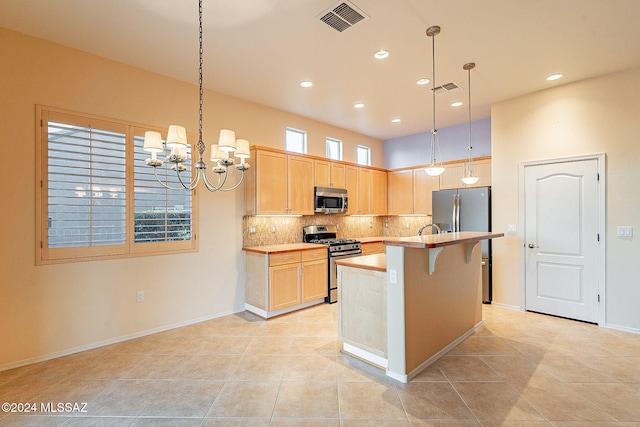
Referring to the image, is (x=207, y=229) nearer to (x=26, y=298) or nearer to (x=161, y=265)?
(x=161, y=265)

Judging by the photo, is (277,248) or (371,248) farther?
(371,248)

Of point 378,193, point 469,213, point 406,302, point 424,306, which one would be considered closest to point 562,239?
point 469,213

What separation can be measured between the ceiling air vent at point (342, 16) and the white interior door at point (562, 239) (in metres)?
3.29

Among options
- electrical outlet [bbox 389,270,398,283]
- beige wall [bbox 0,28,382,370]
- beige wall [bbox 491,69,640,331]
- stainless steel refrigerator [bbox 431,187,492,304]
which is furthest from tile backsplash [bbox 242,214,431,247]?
electrical outlet [bbox 389,270,398,283]

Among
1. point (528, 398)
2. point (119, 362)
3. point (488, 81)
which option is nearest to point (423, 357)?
point (528, 398)

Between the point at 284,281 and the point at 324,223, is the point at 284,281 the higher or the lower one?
the lower one

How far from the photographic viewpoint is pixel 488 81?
380cm

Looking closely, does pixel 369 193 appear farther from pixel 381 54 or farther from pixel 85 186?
pixel 85 186

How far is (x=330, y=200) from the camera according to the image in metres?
5.21

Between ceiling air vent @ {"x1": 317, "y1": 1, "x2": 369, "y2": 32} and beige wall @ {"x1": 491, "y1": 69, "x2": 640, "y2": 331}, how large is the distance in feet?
9.99

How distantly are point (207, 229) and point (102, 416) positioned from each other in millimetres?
2312

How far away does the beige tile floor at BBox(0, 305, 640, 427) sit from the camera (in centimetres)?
202

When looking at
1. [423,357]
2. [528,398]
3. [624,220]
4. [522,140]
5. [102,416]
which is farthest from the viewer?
[522,140]

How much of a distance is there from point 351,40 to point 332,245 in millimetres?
2943
